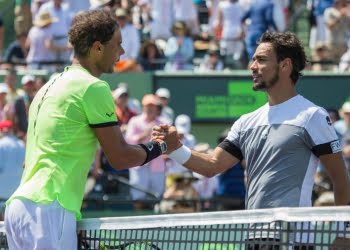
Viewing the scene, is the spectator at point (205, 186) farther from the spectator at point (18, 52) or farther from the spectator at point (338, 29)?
the spectator at point (18, 52)

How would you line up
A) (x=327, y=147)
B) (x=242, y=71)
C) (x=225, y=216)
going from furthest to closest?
(x=242, y=71)
(x=327, y=147)
(x=225, y=216)

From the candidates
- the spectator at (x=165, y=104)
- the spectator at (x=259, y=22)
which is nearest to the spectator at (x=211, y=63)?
the spectator at (x=259, y=22)

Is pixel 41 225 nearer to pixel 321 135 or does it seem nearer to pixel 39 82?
pixel 321 135

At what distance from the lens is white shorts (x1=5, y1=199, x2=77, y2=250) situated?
538 centimetres

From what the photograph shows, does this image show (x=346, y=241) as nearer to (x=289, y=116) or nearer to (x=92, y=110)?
(x=289, y=116)

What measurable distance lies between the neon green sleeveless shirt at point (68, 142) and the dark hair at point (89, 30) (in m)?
0.16

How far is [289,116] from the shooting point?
19.9 ft

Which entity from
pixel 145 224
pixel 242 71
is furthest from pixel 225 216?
pixel 242 71

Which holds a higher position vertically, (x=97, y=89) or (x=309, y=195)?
(x=97, y=89)

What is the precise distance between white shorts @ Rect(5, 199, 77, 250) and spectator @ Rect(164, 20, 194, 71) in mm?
12841

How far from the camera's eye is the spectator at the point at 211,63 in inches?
714

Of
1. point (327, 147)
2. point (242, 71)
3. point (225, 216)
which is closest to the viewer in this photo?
point (225, 216)

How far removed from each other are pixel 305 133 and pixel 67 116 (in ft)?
4.27

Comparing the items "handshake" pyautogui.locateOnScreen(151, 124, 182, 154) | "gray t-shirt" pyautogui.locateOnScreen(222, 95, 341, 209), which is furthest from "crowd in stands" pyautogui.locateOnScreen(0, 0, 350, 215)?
"gray t-shirt" pyautogui.locateOnScreen(222, 95, 341, 209)
